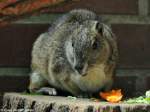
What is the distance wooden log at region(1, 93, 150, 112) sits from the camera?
38.7 inches

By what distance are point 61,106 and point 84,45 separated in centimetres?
36

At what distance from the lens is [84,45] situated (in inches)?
53.6

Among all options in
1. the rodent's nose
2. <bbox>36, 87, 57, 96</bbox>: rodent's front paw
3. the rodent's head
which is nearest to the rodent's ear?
the rodent's head

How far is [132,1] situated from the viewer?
1.69m

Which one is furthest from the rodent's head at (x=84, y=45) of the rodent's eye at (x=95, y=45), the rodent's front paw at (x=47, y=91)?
the rodent's front paw at (x=47, y=91)

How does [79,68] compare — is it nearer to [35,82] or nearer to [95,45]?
[95,45]

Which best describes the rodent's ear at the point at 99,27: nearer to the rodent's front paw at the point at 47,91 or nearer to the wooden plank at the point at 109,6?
the wooden plank at the point at 109,6

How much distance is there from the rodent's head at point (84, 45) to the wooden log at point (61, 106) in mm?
203

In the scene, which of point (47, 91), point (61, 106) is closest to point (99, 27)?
point (47, 91)

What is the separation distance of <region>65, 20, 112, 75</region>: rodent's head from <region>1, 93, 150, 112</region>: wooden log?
0.20 m

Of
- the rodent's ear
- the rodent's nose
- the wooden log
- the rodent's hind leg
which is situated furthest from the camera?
the rodent's hind leg

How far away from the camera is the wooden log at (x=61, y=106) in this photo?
98 cm

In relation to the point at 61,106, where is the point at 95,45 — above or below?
above

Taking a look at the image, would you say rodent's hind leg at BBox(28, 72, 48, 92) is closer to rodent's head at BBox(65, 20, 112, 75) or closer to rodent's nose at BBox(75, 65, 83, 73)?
rodent's head at BBox(65, 20, 112, 75)
